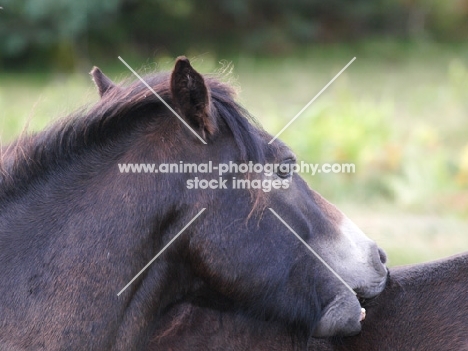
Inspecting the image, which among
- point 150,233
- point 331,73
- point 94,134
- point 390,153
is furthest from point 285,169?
point 331,73

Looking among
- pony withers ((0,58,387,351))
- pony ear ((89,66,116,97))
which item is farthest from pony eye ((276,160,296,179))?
pony ear ((89,66,116,97))

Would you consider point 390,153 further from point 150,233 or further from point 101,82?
point 150,233

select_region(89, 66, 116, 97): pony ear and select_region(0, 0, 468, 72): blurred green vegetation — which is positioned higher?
select_region(89, 66, 116, 97): pony ear

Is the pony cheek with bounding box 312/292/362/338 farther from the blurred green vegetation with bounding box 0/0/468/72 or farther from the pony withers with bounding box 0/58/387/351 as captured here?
the blurred green vegetation with bounding box 0/0/468/72

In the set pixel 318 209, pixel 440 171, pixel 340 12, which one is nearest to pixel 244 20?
pixel 340 12

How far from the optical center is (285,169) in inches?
110

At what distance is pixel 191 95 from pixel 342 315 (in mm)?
1039

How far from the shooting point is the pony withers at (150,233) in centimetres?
253

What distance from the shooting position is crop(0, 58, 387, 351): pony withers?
2529 mm

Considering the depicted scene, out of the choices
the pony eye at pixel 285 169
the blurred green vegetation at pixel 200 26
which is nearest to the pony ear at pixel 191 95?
the pony eye at pixel 285 169

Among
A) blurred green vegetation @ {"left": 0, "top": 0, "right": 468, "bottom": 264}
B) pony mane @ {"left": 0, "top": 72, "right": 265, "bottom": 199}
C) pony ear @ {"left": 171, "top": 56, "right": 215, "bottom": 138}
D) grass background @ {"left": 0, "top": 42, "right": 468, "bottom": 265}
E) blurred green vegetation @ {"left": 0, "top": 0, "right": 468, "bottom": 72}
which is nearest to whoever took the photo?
pony ear @ {"left": 171, "top": 56, "right": 215, "bottom": 138}

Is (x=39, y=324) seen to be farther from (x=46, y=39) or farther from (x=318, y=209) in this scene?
(x=46, y=39)

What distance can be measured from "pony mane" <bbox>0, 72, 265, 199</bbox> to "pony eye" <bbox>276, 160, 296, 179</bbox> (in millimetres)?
91

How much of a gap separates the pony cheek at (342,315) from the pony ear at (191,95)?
0.83 metres
